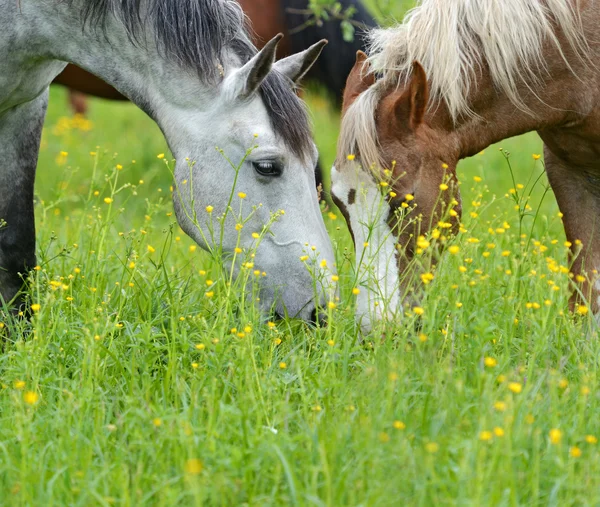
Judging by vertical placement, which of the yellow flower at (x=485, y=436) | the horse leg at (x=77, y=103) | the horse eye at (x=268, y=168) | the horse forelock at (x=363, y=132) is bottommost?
the horse leg at (x=77, y=103)

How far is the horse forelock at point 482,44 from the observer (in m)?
3.52

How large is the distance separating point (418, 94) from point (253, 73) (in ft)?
2.23

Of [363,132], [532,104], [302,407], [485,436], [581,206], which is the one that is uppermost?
[532,104]

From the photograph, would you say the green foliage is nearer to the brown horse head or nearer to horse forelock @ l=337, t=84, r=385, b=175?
the brown horse head

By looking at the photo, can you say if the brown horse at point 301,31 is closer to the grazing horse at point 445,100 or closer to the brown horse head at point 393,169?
the grazing horse at point 445,100

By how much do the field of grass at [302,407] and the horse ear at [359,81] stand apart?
81 cm

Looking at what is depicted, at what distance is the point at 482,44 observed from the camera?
355 cm

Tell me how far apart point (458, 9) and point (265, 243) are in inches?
50.4

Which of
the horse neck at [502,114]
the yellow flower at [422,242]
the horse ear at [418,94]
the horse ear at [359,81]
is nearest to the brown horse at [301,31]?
the horse ear at [359,81]

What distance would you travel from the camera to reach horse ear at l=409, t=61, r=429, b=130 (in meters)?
3.36

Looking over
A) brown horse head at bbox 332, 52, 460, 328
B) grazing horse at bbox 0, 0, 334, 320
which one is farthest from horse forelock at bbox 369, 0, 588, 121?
grazing horse at bbox 0, 0, 334, 320

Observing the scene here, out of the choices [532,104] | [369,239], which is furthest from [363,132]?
[532,104]

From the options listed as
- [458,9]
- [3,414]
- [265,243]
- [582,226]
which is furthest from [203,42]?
[582,226]

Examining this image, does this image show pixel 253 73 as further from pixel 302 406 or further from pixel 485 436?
pixel 485 436
